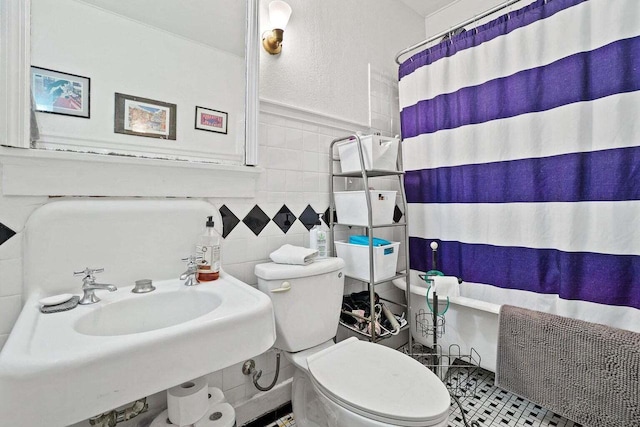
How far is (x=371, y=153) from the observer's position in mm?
1374

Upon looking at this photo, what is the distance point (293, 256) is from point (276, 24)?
105 centimetres

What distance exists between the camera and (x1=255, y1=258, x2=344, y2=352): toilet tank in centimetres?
107

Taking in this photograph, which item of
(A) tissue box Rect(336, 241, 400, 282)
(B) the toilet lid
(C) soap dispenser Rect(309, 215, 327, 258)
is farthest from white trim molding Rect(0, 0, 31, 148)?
(A) tissue box Rect(336, 241, 400, 282)

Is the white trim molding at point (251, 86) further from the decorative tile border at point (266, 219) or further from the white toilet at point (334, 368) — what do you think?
the white toilet at point (334, 368)

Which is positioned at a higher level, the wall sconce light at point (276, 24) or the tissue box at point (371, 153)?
the wall sconce light at point (276, 24)

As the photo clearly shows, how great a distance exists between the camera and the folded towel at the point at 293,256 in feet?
3.77

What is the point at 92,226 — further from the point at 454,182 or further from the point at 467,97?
the point at 467,97

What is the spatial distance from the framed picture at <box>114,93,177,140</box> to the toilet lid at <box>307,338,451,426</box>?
3.29ft

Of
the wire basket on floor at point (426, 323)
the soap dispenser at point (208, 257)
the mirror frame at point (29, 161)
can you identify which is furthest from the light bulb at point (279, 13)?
the wire basket on floor at point (426, 323)

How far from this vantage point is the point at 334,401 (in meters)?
0.83

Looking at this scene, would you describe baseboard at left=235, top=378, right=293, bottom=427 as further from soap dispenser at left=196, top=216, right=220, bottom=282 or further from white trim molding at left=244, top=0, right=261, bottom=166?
white trim molding at left=244, top=0, right=261, bottom=166

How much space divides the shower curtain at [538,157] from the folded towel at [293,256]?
33.6 inches

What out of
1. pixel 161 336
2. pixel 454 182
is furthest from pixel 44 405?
pixel 454 182

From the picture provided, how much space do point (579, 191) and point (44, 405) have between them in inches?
68.7
